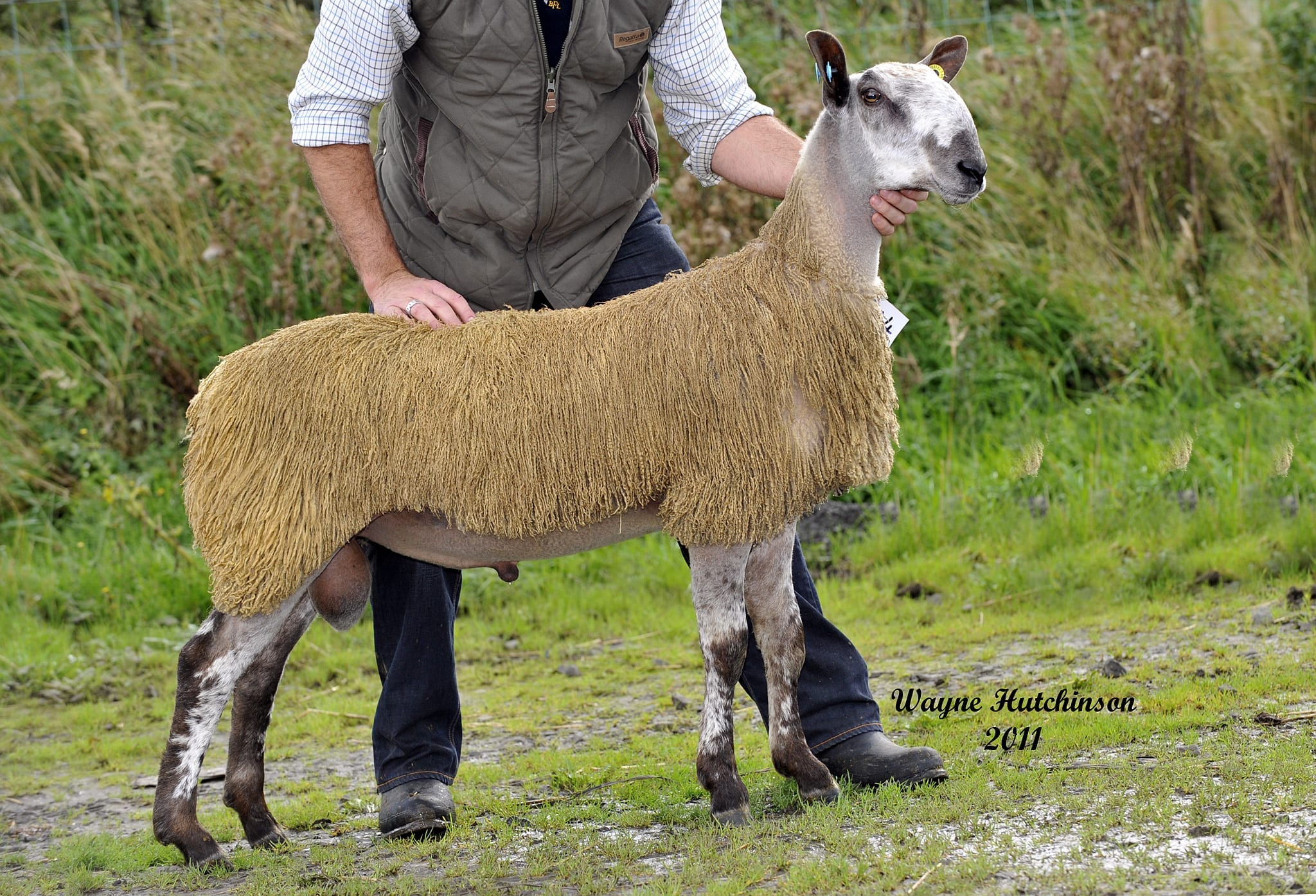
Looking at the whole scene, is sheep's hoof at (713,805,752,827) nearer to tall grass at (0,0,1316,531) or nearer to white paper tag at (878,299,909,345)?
Result: white paper tag at (878,299,909,345)

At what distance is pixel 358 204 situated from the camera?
13.4ft

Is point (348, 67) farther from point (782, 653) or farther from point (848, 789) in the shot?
point (848, 789)

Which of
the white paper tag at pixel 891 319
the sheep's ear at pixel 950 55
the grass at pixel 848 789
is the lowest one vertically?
the grass at pixel 848 789

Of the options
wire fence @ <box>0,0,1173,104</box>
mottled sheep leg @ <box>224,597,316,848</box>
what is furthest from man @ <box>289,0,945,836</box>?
wire fence @ <box>0,0,1173,104</box>

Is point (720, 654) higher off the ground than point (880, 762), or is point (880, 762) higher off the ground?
point (720, 654)

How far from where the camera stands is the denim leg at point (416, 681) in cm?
416

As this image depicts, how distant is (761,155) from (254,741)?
2.33 metres

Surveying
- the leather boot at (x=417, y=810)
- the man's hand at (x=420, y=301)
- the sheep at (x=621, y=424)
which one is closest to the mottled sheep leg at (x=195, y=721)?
the sheep at (x=621, y=424)

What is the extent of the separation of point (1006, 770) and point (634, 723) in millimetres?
1577

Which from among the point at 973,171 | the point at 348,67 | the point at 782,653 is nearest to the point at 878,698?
the point at 782,653

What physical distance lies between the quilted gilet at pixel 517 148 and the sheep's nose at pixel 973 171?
3.62 ft

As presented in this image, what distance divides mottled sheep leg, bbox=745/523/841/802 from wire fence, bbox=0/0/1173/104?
19.4ft

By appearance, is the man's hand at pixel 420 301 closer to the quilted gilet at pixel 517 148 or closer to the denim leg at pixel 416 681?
the quilted gilet at pixel 517 148

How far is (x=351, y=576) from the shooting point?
402 cm
